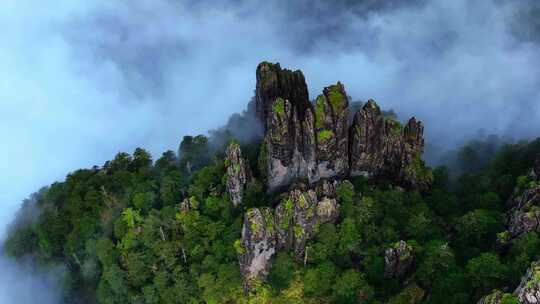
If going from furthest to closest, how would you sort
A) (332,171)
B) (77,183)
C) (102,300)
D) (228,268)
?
(77,183) < (102,300) < (332,171) < (228,268)

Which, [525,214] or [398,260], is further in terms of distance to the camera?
[398,260]

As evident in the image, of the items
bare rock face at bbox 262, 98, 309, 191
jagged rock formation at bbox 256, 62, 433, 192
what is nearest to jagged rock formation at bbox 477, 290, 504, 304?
jagged rock formation at bbox 256, 62, 433, 192

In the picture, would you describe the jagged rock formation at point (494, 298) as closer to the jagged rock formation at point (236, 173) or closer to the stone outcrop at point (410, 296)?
the stone outcrop at point (410, 296)

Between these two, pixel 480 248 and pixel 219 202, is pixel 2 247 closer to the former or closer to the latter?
pixel 219 202

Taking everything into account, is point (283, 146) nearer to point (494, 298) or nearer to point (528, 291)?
point (494, 298)

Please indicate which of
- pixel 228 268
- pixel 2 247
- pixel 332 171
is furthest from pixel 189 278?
pixel 2 247

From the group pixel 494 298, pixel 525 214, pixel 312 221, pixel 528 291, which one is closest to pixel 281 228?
pixel 312 221

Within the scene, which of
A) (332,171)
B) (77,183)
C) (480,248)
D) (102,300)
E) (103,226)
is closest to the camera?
(480,248)

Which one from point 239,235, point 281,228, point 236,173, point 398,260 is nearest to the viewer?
point 398,260
